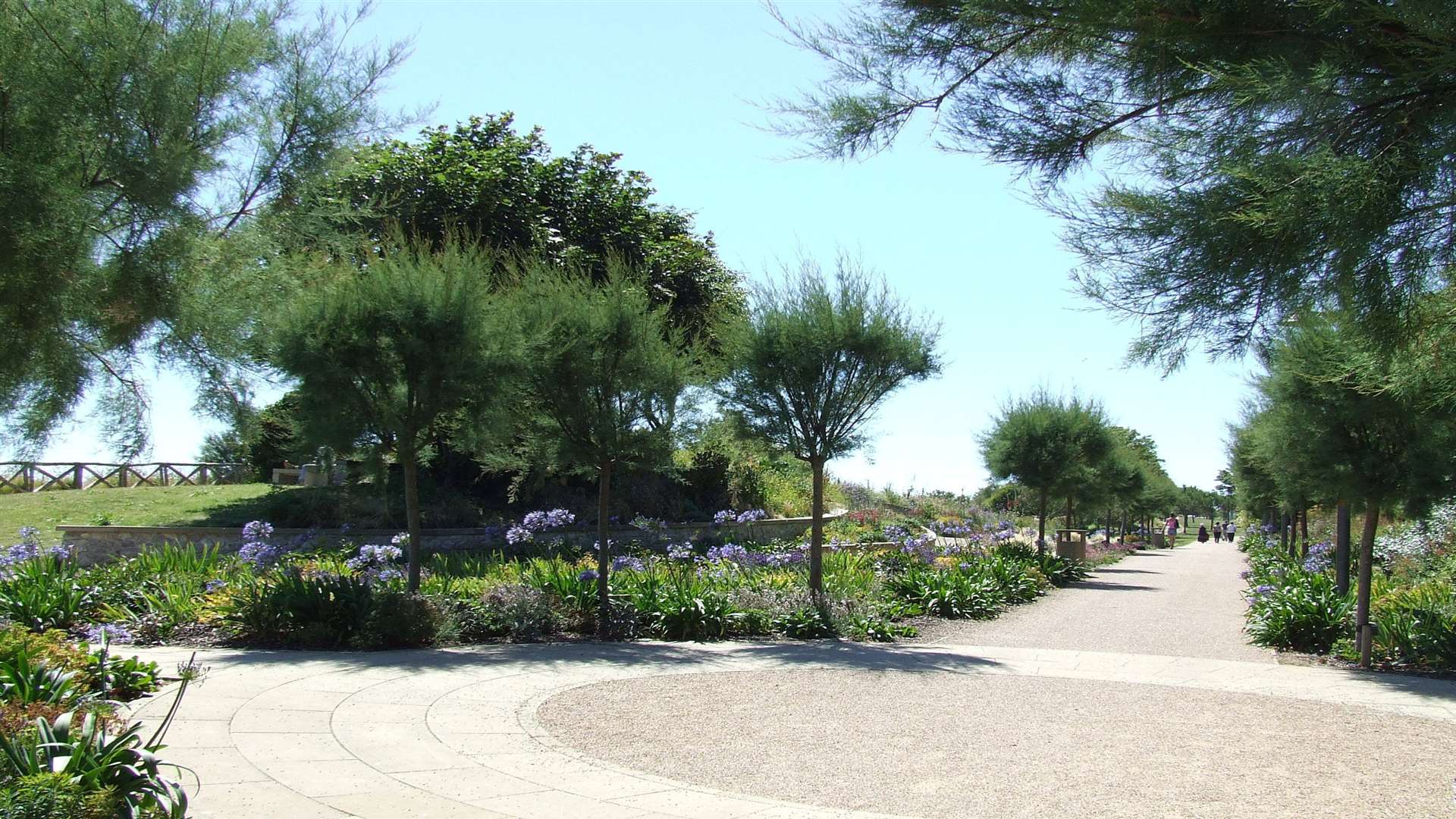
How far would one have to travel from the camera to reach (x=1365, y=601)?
1019 cm

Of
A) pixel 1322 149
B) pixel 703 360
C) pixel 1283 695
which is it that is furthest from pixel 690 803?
pixel 703 360

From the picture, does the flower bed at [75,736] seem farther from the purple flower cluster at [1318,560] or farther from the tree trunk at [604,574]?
the purple flower cluster at [1318,560]

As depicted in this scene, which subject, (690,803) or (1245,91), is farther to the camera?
(690,803)

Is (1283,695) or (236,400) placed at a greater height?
(236,400)

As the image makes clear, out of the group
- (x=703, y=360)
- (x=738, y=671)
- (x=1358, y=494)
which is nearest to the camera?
(x=738, y=671)

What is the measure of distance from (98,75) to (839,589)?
34.3 feet

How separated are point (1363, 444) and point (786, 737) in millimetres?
8094

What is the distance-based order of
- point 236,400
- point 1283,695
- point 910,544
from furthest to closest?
point 910,544, point 1283,695, point 236,400

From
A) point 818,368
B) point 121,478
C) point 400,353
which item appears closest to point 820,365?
point 818,368

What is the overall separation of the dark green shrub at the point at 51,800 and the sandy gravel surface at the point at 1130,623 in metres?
9.60

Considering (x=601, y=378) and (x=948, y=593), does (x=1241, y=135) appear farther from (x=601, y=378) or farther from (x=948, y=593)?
(x=948, y=593)

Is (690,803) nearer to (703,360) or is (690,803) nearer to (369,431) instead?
(369,431)

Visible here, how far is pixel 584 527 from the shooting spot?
1841 centimetres

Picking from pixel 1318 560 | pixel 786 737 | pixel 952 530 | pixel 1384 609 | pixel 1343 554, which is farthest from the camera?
pixel 952 530
